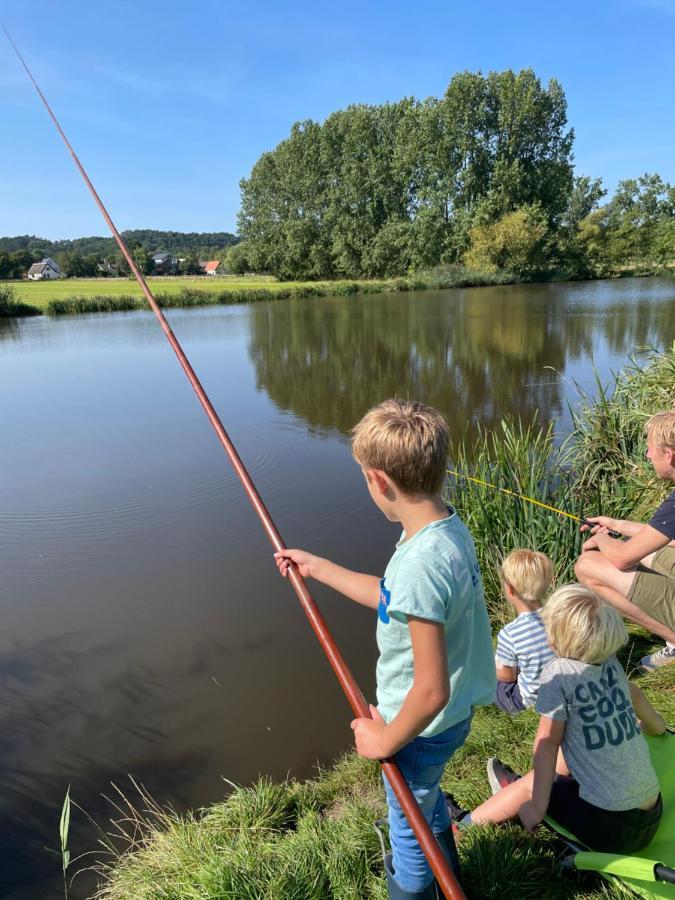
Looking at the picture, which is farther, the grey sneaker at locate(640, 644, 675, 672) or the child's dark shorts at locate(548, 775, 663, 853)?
the grey sneaker at locate(640, 644, 675, 672)

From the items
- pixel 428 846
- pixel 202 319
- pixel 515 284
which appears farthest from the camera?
pixel 515 284

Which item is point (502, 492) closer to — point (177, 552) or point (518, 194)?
point (177, 552)

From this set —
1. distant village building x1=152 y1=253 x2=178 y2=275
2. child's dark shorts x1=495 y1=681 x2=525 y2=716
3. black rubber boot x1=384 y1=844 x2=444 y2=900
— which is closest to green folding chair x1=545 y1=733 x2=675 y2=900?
black rubber boot x1=384 y1=844 x2=444 y2=900

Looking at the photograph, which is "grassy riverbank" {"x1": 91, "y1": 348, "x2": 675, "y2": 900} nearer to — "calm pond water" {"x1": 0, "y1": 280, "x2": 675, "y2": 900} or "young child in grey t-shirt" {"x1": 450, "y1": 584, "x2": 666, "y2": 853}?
"young child in grey t-shirt" {"x1": 450, "y1": 584, "x2": 666, "y2": 853}

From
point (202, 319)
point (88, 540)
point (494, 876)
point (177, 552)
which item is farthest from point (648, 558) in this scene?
point (202, 319)

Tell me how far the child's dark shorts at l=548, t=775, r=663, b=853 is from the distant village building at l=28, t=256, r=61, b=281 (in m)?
74.9

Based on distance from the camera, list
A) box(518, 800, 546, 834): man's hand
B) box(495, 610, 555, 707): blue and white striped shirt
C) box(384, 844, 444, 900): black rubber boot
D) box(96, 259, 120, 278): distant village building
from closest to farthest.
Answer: box(384, 844, 444, 900): black rubber boot → box(518, 800, 546, 834): man's hand → box(495, 610, 555, 707): blue and white striped shirt → box(96, 259, 120, 278): distant village building

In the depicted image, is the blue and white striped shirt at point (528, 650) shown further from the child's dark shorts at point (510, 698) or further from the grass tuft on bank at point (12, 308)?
the grass tuft on bank at point (12, 308)

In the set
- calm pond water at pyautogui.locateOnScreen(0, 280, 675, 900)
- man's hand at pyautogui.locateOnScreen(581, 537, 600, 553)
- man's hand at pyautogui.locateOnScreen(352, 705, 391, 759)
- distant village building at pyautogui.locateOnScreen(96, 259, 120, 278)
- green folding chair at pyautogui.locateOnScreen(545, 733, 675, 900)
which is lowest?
calm pond water at pyautogui.locateOnScreen(0, 280, 675, 900)

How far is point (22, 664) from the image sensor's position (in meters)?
3.66

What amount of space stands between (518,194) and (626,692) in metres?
45.1

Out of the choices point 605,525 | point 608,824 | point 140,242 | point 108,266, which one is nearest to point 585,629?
point 608,824

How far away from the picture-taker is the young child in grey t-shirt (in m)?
1.66

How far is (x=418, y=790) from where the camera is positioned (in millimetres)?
1469
